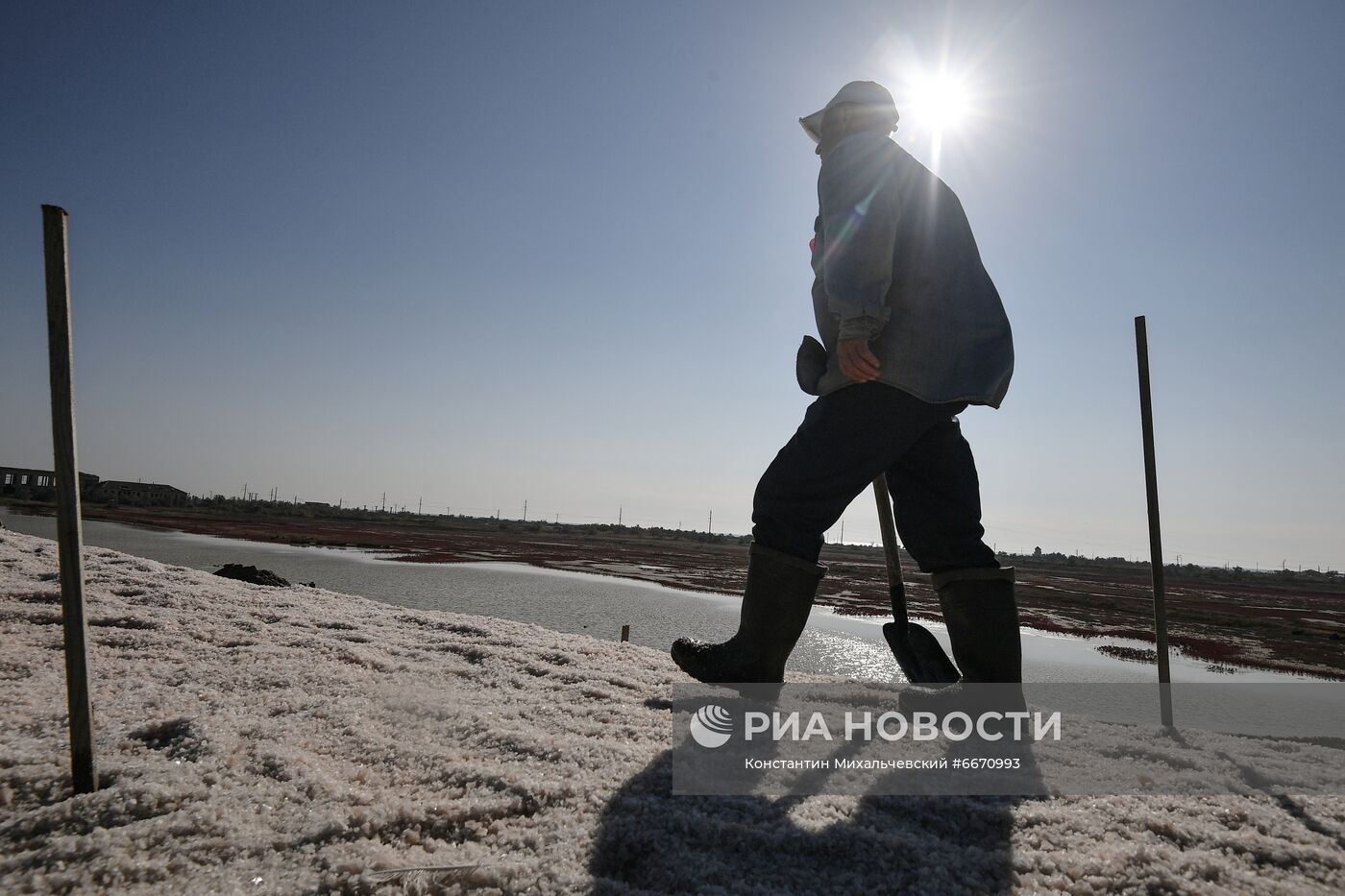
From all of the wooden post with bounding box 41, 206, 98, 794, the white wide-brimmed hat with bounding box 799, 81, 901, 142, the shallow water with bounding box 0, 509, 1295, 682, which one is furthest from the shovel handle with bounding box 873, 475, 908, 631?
the wooden post with bounding box 41, 206, 98, 794

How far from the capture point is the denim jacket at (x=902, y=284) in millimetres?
1949

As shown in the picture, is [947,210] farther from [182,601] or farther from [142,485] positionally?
[142,485]

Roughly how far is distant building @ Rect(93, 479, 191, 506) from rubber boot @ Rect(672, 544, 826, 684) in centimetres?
5811

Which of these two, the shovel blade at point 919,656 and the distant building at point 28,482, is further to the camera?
the distant building at point 28,482

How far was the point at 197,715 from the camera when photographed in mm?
1565

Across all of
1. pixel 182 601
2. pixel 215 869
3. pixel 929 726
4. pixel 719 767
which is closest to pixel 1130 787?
pixel 929 726

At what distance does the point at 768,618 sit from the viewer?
192cm

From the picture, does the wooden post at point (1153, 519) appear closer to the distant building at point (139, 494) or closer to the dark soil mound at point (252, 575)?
the dark soil mound at point (252, 575)

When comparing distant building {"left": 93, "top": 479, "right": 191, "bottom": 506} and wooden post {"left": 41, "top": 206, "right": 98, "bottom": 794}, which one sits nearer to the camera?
wooden post {"left": 41, "top": 206, "right": 98, "bottom": 794}

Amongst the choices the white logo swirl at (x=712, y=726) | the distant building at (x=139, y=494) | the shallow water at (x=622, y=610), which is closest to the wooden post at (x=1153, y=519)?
the white logo swirl at (x=712, y=726)

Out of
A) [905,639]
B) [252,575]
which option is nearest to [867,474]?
[905,639]

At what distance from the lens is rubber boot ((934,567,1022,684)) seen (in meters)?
1.95

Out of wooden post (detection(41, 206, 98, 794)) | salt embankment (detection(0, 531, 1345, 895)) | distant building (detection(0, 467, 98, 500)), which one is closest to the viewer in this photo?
salt embankment (detection(0, 531, 1345, 895))

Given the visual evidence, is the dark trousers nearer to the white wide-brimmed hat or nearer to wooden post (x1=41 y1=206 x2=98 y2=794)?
the white wide-brimmed hat
